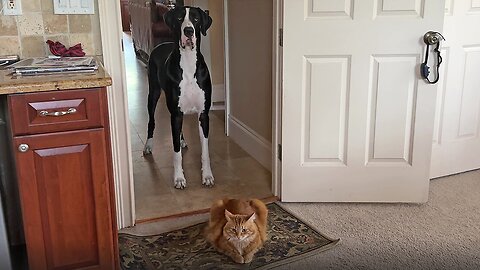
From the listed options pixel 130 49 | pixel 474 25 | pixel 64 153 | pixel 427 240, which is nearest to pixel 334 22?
pixel 474 25

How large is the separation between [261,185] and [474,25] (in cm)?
166

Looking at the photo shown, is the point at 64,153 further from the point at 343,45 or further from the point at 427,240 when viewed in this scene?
the point at 427,240

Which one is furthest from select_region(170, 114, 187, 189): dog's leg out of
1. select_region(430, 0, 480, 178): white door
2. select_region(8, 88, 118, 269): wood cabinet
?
select_region(430, 0, 480, 178): white door

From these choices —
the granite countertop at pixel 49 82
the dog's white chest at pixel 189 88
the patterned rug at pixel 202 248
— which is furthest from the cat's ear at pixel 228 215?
the dog's white chest at pixel 189 88

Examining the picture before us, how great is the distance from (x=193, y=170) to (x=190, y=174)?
0.28 ft

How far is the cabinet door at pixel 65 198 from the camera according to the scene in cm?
195

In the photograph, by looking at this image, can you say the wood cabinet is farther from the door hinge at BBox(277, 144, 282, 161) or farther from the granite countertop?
the door hinge at BBox(277, 144, 282, 161)

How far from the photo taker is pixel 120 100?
2621 mm

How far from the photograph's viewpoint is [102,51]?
2506mm

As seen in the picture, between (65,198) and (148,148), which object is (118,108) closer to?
(65,198)

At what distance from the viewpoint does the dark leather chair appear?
23.7 ft

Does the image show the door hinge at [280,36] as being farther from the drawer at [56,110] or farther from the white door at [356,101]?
the drawer at [56,110]

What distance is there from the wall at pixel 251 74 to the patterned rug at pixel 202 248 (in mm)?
1023

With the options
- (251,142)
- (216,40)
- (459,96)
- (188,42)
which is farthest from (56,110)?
(216,40)
